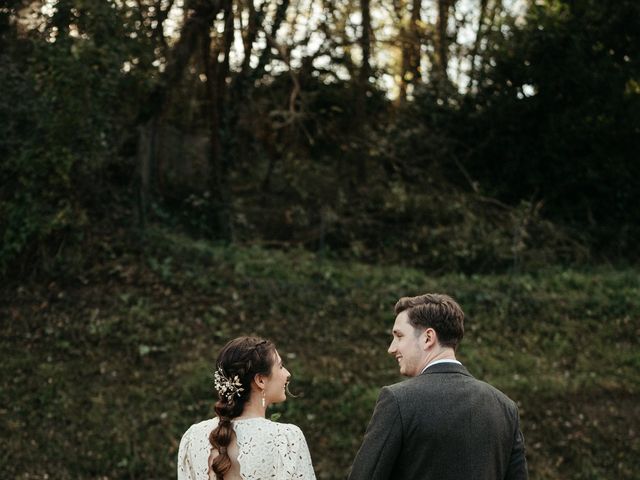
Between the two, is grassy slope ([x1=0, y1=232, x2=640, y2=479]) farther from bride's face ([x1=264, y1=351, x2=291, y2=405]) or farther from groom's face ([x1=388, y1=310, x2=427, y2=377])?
groom's face ([x1=388, y1=310, x2=427, y2=377])

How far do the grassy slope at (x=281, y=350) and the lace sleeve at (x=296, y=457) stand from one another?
5.82 m

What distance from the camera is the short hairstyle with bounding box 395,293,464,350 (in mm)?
3689

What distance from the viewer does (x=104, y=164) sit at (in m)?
13.1

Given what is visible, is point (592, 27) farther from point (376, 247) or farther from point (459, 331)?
point (459, 331)

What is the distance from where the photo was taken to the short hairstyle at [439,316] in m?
3.69

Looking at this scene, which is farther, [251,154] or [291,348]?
[251,154]

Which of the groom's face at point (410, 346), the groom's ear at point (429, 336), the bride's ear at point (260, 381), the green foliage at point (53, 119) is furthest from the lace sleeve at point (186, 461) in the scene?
the green foliage at point (53, 119)

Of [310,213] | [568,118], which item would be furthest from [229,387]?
[568,118]

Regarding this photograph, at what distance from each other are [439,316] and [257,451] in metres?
0.96

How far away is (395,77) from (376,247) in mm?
3755

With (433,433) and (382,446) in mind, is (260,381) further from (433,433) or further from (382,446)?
(433,433)

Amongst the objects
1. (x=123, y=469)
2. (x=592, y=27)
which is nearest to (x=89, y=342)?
(x=123, y=469)

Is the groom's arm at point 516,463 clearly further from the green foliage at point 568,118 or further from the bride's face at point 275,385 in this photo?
the green foliage at point 568,118

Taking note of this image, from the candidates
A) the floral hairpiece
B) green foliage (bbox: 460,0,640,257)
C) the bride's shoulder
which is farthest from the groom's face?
green foliage (bbox: 460,0,640,257)
